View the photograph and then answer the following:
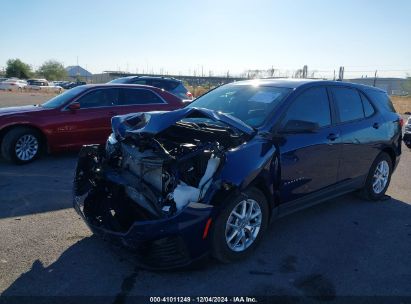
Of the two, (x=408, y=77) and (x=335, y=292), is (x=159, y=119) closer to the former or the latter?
(x=335, y=292)

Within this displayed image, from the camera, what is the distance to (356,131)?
4.92 metres

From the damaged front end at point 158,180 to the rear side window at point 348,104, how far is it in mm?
1679

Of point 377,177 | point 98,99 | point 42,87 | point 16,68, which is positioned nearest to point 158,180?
point 377,177

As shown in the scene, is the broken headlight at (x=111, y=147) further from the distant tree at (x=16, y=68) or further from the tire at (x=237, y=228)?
the distant tree at (x=16, y=68)

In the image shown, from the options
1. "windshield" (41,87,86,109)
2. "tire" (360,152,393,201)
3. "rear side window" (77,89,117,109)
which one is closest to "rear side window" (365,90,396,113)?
"tire" (360,152,393,201)

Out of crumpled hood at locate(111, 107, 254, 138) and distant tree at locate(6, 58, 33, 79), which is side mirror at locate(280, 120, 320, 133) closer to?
crumpled hood at locate(111, 107, 254, 138)

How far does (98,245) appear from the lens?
3912mm

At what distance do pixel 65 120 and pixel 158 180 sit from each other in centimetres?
455

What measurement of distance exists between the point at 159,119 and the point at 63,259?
1.59 m

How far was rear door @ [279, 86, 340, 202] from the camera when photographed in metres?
3.98

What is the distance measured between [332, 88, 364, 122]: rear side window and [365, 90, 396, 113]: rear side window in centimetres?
40

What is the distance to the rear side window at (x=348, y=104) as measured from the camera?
4.80 metres

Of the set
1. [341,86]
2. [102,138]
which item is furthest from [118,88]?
[341,86]

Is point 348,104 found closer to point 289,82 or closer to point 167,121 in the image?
point 289,82
